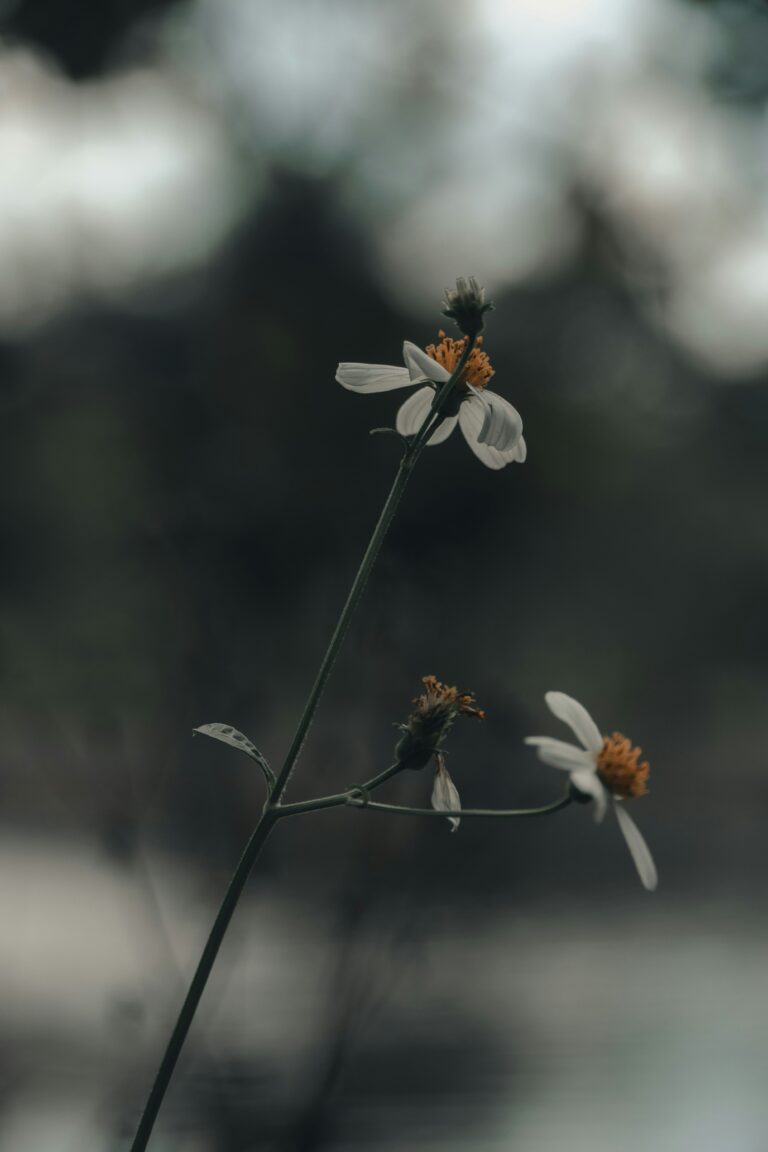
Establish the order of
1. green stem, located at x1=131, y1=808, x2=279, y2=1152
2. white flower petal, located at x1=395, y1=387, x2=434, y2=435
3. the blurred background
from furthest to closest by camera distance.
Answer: the blurred background → white flower petal, located at x1=395, y1=387, x2=434, y2=435 → green stem, located at x1=131, y1=808, x2=279, y2=1152

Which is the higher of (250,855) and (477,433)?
(477,433)

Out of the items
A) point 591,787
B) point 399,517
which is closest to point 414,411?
point 591,787

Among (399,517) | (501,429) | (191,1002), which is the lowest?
(191,1002)

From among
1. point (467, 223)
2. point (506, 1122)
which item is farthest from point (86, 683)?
point (467, 223)

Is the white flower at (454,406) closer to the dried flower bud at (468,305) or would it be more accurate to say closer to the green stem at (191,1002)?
the dried flower bud at (468,305)

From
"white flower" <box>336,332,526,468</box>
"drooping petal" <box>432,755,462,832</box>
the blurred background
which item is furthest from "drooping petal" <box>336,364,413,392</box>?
the blurred background

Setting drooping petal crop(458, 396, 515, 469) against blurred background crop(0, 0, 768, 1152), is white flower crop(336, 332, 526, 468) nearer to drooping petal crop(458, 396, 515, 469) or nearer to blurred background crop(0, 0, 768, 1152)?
drooping petal crop(458, 396, 515, 469)

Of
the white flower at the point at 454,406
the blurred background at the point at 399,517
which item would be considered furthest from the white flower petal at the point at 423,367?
the blurred background at the point at 399,517

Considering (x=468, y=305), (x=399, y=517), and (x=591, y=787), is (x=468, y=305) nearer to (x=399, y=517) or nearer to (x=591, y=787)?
(x=591, y=787)
